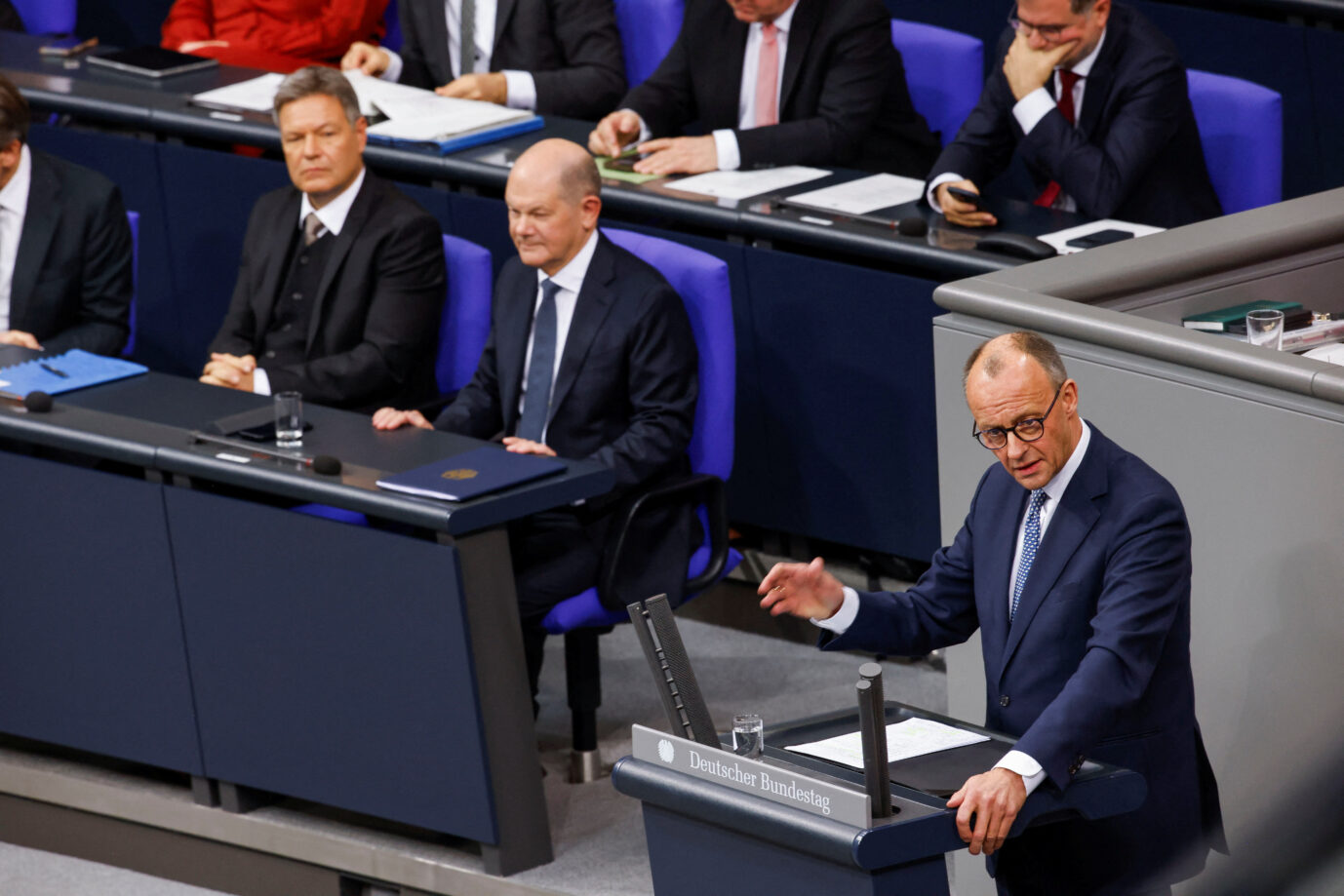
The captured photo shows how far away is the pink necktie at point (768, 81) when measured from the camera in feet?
15.3

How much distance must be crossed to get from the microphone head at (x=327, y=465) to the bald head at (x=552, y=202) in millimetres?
652

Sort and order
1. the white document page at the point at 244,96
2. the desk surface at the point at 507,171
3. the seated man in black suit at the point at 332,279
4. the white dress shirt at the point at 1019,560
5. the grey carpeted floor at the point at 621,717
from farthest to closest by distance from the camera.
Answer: the white document page at the point at 244,96, the seated man in black suit at the point at 332,279, the desk surface at the point at 507,171, the grey carpeted floor at the point at 621,717, the white dress shirt at the point at 1019,560

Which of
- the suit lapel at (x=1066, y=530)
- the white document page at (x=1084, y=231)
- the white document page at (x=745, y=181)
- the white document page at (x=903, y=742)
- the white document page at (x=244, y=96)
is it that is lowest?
the white document page at (x=903, y=742)

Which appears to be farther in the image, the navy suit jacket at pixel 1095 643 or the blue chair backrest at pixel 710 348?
the blue chair backrest at pixel 710 348

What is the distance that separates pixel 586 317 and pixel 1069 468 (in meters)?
1.46

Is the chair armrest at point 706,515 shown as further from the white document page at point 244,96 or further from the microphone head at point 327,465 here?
the white document page at point 244,96

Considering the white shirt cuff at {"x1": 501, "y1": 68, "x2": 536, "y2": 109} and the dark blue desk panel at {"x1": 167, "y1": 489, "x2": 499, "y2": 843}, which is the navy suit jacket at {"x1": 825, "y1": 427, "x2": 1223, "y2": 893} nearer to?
the dark blue desk panel at {"x1": 167, "y1": 489, "x2": 499, "y2": 843}

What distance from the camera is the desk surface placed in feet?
12.9

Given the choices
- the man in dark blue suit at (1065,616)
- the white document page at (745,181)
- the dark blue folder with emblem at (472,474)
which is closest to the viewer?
the man in dark blue suit at (1065,616)

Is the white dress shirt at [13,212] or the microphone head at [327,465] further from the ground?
the white dress shirt at [13,212]

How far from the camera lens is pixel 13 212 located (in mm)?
4430

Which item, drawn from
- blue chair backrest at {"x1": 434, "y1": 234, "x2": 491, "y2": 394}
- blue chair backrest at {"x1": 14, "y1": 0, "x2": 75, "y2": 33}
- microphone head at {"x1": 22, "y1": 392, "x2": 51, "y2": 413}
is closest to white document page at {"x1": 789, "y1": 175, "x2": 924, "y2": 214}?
blue chair backrest at {"x1": 434, "y1": 234, "x2": 491, "y2": 394}

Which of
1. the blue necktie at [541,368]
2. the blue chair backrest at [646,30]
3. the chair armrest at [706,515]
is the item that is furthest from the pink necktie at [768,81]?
the chair armrest at [706,515]

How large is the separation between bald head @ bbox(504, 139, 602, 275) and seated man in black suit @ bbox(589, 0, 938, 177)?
63cm
